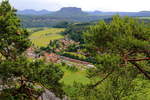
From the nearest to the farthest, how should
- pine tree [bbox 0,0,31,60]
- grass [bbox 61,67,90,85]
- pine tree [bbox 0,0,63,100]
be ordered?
pine tree [bbox 0,0,63,100] → pine tree [bbox 0,0,31,60] → grass [bbox 61,67,90,85]

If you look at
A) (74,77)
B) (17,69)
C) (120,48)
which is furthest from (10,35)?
(74,77)

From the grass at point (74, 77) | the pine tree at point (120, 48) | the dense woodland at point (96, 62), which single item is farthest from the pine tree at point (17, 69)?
the grass at point (74, 77)

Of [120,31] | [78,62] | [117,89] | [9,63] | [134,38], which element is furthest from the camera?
[78,62]

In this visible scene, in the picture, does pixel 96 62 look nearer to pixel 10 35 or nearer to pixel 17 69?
pixel 17 69

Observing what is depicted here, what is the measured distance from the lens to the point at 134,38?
462 inches

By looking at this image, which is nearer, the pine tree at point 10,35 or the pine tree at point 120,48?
the pine tree at point 120,48

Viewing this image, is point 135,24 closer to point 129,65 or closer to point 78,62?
point 129,65

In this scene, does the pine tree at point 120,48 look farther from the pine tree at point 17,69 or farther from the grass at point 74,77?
the grass at point 74,77

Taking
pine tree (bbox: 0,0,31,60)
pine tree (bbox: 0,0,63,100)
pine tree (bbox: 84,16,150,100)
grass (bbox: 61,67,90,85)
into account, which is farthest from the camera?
grass (bbox: 61,67,90,85)

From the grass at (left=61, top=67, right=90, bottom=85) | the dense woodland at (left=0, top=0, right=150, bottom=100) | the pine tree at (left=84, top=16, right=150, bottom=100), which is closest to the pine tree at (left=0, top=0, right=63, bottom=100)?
the dense woodland at (left=0, top=0, right=150, bottom=100)

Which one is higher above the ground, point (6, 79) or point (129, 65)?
point (129, 65)

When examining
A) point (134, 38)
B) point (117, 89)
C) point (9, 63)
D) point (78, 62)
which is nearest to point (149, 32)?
point (134, 38)

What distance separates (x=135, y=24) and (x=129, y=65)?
2768mm

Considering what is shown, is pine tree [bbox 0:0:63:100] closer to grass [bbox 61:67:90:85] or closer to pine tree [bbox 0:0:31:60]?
pine tree [bbox 0:0:31:60]
